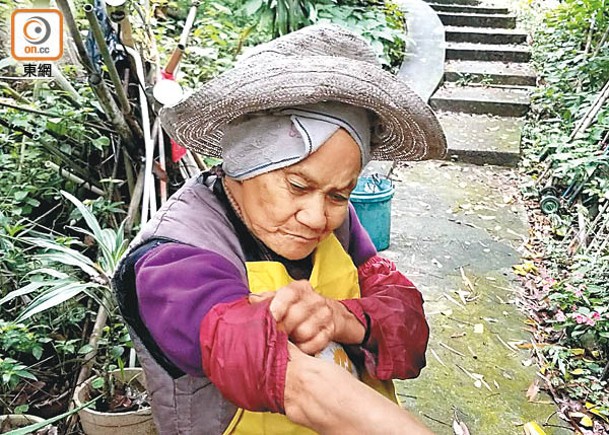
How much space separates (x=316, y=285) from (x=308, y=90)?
43 centimetres

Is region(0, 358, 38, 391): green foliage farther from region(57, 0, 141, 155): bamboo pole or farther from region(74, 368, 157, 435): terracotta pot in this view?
region(57, 0, 141, 155): bamboo pole

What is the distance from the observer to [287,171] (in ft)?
3.69

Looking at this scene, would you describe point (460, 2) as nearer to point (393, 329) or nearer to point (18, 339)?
point (18, 339)

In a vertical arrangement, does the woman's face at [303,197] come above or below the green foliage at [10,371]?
above

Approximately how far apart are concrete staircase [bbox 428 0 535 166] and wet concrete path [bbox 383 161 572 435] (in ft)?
0.86

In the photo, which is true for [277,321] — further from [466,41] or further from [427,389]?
[466,41]

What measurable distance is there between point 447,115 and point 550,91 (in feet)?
3.34

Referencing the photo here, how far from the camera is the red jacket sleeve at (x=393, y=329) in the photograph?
126 centimetres

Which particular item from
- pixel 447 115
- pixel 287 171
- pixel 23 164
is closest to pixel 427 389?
pixel 287 171

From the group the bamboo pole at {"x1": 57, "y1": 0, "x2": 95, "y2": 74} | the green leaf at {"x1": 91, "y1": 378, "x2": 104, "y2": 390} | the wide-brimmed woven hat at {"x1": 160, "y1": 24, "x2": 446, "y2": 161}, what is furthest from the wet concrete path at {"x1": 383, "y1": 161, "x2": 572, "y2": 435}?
the bamboo pole at {"x1": 57, "y1": 0, "x2": 95, "y2": 74}

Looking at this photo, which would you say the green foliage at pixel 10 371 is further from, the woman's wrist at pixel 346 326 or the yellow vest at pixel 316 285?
the woman's wrist at pixel 346 326

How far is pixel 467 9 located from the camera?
8.69 m

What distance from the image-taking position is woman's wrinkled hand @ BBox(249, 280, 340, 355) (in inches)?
39.6

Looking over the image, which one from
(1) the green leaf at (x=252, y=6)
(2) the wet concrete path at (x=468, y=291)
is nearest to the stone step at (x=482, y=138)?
(2) the wet concrete path at (x=468, y=291)
